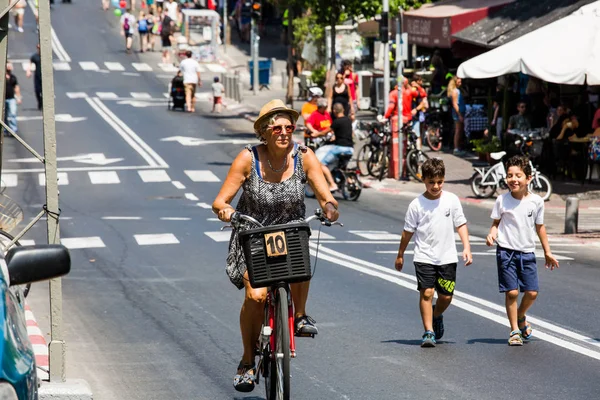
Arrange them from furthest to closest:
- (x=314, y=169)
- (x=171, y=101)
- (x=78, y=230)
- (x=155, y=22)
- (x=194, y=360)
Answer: (x=155, y=22), (x=171, y=101), (x=78, y=230), (x=194, y=360), (x=314, y=169)

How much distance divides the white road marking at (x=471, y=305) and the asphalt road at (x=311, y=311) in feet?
0.07

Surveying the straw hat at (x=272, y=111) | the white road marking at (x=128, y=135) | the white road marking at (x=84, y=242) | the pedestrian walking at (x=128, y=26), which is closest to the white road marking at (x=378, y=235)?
the white road marking at (x=84, y=242)

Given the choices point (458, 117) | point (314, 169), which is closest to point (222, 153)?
point (458, 117)

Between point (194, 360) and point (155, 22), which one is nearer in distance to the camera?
point (194, 360)

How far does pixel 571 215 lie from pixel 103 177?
12232mm

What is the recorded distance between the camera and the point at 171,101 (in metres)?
44.3

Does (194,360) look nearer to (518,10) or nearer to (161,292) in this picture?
(161,292)

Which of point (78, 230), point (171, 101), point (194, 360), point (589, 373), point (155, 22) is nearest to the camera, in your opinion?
point (589, 373)

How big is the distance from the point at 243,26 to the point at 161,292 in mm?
53543

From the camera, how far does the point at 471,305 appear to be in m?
12.8

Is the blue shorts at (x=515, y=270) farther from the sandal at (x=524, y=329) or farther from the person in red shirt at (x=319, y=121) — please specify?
the person in red shirt at (x=319, y=121)

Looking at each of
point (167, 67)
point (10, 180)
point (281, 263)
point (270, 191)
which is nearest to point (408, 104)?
point (10, 180)

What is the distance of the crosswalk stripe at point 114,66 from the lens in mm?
56003

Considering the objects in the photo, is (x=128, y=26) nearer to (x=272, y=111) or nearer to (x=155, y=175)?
(x=155, y=175)
